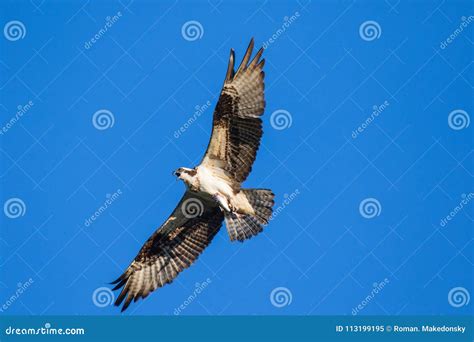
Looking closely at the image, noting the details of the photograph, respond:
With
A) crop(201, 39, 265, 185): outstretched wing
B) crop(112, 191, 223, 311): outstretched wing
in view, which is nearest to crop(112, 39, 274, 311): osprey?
crop(201, 39, 265, 185): outstretched wing

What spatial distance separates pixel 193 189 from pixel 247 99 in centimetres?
170

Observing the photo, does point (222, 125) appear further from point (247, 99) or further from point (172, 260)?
point (172, 260)

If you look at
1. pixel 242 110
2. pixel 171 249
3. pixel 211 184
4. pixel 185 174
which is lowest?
pixel 171 249

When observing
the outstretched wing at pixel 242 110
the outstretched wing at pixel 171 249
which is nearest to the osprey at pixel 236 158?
the outstretched wing at pixel 242 110

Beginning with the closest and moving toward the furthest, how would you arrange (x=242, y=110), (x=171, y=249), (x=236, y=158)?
(x=242, y=110)
(x=236, y=158)
(x=171, y=249)

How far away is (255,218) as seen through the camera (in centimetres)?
1380

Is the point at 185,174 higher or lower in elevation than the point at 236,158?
lower

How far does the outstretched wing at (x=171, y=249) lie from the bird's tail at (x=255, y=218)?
2.90 feet

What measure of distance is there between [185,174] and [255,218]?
1.33 metres

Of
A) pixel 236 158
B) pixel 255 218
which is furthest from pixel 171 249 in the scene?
pixel 236 158

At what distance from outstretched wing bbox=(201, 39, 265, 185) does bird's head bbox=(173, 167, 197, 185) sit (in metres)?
0.50

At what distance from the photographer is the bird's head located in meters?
13.7

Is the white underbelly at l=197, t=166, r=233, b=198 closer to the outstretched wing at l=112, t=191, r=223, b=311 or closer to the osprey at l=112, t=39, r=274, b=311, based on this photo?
the osprey at l=112, t=39, r=274, b=311

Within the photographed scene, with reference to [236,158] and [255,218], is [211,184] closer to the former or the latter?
[236,158]
